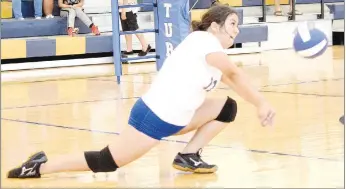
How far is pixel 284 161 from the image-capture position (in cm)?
478

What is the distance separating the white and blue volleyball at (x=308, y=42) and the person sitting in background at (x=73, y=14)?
8.33 meters

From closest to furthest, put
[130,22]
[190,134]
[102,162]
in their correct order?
1. [102,162]
2. [190,134]
3. [130,22]

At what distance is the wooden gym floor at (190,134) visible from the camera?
4.38 m

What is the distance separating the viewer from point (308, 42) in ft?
15.1

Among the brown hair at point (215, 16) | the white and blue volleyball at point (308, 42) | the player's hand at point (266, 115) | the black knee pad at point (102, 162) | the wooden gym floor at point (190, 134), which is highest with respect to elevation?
the brown hair at point (215, 16)

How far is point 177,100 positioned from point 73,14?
8687 mm

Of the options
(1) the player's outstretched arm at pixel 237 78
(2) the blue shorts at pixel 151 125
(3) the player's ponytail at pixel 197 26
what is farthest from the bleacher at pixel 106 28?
(1) the player's outstretched arm at pixel 237 78

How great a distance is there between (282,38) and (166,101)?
11186mm

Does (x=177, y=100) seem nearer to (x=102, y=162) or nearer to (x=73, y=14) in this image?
(x=102, y=162)

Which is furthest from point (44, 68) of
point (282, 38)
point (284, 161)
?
point (284, 161)

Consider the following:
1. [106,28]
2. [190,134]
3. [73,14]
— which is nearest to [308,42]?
[190,134]

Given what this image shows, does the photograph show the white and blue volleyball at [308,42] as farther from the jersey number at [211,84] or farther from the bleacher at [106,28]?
the bleacher at [106,28]

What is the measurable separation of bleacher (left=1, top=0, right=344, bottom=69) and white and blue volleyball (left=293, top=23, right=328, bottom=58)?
25.4ft

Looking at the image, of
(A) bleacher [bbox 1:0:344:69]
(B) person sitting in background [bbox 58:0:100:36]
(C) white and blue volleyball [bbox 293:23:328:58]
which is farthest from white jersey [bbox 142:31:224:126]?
Answer: (B) person sitting in background [bbox 58:0:100:36]
